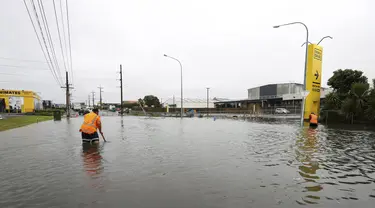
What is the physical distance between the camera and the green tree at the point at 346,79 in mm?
23953

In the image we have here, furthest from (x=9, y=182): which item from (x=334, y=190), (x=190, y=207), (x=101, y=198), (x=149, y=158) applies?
(x=334, y=190)

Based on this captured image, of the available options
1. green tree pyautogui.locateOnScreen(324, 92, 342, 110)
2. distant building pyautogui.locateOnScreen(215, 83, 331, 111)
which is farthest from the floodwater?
distant building pyautogui.locateOnScreen(215, 83, 331, 111)

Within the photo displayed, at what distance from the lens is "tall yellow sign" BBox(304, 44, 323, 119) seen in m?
21.2

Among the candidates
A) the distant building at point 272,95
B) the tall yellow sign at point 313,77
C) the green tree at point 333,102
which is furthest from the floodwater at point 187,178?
the distant building at point 272,95

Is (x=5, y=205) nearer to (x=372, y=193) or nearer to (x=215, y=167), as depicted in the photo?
(x=215, y=167)

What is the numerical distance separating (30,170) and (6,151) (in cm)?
323

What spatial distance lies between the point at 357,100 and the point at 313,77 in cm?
441

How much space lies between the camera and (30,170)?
205 inches

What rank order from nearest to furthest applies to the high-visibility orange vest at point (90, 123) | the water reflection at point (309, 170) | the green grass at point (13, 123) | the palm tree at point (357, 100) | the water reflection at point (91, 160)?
the water reflection at point (309, 170), the water reflection at point (91, 160), the high-visibility orange vest at point (90, 123), the green grass at point (13, 123), the palm tree at point (357, 100)

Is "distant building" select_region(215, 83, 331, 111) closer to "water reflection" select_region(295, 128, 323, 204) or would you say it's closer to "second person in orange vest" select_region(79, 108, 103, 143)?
"water reflection" select_region(295, 128, 323, 204)

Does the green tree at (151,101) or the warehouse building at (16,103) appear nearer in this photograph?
the warehouse building at (16,103)

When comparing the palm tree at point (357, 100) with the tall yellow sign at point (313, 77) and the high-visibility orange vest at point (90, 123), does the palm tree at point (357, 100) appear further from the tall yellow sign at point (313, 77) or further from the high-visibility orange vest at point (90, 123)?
the high-visibility orange vest at point (90, 123)

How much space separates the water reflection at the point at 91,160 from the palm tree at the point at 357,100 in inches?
781

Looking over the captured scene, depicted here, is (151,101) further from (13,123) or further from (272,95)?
(13,123)
